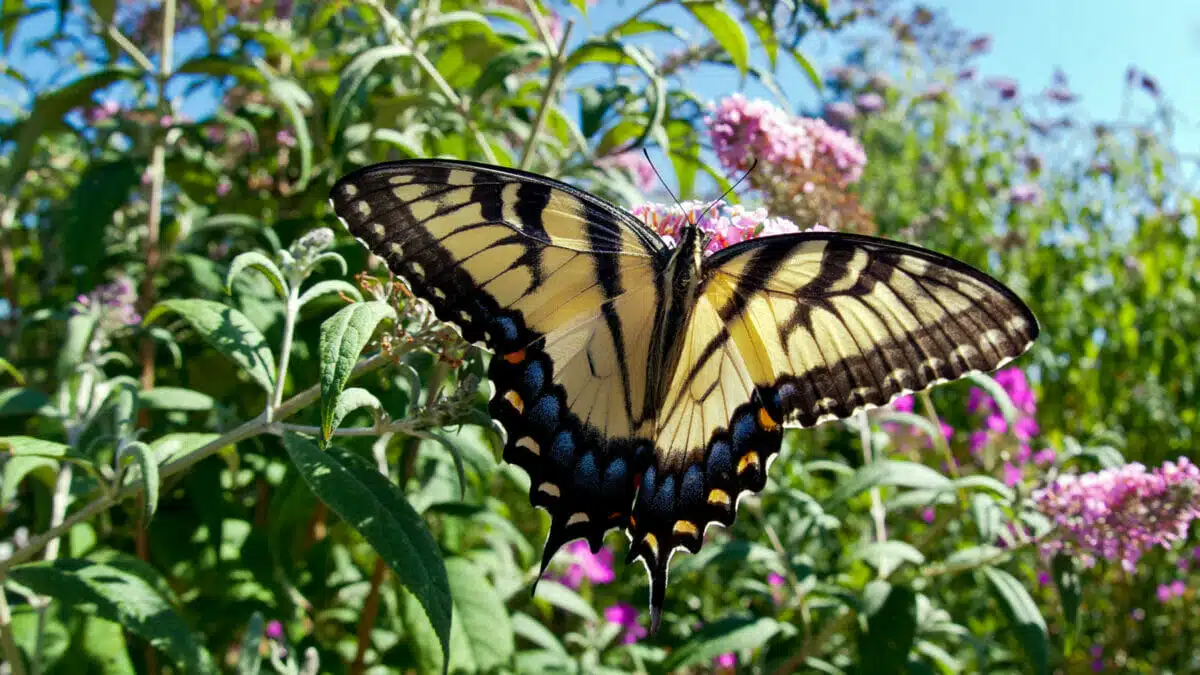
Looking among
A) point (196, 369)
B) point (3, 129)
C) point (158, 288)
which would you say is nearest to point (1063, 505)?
point (196, 369)

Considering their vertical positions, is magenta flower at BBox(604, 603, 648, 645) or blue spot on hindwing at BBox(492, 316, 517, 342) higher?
blue spot on hindwing at BBox(492, 316, 517, 342)

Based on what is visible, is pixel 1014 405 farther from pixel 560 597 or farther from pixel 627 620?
pixel 560 597

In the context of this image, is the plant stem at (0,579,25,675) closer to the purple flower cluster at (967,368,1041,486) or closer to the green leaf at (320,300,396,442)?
the green leaf at (320,300,396,442)

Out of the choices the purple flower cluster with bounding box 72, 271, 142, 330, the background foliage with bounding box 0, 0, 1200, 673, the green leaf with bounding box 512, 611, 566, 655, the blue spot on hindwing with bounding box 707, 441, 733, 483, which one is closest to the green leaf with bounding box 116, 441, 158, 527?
the background foliage with bounding box 0, 0, 1200, 673

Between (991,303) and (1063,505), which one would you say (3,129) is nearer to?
(991,303)

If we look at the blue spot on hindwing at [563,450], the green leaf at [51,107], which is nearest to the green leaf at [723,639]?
the blue spot on hindwing at [563,450]

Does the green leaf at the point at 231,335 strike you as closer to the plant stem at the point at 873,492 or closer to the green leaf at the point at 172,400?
the green leaf at the point at 172,400
